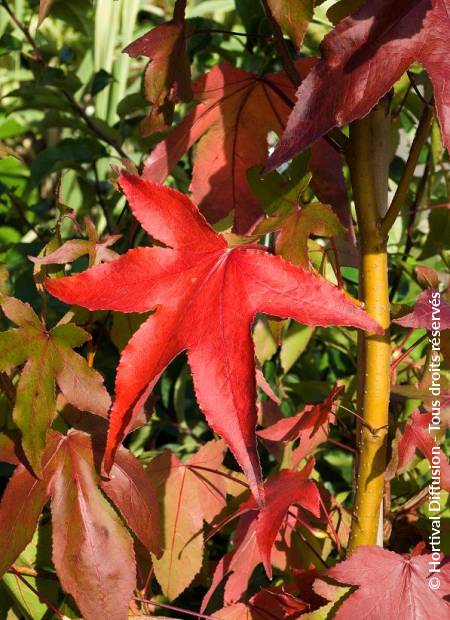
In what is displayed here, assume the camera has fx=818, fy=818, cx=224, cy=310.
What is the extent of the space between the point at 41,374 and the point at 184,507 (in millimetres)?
270

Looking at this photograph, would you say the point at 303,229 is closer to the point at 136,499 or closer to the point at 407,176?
the point at 407,176

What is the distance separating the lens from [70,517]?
685 millimetres

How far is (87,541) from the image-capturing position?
2.21ft

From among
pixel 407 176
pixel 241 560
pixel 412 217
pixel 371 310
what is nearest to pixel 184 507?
pixel 241 560

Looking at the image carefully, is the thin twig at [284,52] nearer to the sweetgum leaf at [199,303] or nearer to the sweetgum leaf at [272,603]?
the sweetgum leaf at [199,303]

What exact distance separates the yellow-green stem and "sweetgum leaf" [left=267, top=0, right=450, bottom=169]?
0.11 metres

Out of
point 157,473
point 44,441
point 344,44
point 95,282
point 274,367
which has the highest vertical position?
point 344,44

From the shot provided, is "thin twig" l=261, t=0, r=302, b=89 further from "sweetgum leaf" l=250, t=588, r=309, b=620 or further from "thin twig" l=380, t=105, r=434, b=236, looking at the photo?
"sweetgum leaf" l=250, t=588, r=309, b=620

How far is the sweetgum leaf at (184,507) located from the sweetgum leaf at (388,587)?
8.7 inches

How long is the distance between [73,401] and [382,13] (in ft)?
1.23

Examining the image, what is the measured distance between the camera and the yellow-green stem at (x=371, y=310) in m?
0.68

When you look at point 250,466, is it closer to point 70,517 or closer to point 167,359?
point 167,359

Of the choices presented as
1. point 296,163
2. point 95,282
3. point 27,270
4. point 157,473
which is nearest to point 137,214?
point 95,282

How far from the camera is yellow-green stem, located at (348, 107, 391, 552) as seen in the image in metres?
0.68
